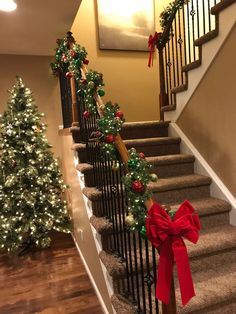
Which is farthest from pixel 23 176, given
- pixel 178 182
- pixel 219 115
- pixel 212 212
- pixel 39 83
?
pixel 219 115

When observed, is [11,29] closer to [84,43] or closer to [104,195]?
[84,43]

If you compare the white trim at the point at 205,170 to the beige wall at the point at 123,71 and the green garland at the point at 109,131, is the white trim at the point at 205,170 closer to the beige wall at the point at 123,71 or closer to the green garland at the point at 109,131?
the green garland at the point at 109,131

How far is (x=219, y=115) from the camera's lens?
2572 mm

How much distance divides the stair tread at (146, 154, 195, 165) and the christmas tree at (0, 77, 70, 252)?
155cm

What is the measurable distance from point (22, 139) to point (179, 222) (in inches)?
114

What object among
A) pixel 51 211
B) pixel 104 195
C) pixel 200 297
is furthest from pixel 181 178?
pixel 51 211

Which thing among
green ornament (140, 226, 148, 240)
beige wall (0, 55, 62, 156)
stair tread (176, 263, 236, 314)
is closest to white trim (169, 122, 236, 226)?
stair tread (176, 263, 236, 314)

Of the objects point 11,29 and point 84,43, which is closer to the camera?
point 11,29

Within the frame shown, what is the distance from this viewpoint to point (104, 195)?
7.06 ft

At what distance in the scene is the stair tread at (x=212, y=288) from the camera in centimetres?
169

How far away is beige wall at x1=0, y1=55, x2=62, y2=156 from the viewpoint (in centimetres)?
414

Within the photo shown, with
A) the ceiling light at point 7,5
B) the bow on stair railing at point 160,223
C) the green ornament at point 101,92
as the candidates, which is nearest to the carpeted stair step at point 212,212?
the bow on stair railing at point 160,223

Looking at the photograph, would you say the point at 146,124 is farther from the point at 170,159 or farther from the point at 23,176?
the point at 23,176

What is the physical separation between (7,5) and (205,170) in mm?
2366
